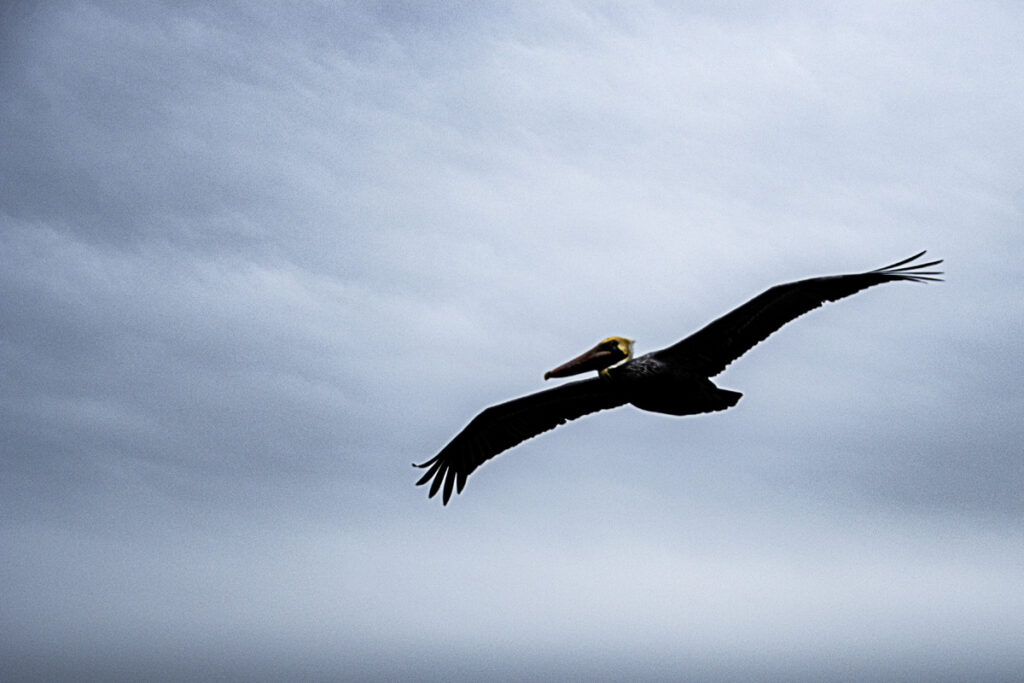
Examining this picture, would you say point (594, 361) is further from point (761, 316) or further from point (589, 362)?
point (761, 316)

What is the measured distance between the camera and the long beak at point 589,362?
15.1 m

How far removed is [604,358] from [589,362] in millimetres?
217

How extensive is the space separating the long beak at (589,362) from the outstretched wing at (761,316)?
2.16 feet

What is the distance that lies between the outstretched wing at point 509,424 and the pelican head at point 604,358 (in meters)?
0.94

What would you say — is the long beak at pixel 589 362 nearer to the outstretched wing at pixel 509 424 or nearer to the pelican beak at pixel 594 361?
the pelican beak at pixel 594 361

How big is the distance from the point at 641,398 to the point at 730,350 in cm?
141

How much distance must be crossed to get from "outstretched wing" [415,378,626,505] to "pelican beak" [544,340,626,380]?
3.11 feet

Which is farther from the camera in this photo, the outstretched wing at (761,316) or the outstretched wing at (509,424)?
the outstretched wing at (509,424)

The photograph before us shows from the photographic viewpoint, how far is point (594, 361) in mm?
15094

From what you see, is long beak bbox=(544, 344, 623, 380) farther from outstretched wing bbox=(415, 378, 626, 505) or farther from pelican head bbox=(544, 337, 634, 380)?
outstretched wing bbox=(415, 378, 626, 505)

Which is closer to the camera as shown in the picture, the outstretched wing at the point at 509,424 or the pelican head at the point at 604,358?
the pelican head at the point at 604,358

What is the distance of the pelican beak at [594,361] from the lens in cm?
1505

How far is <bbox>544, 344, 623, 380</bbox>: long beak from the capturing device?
593 inches

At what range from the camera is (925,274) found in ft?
47.7
